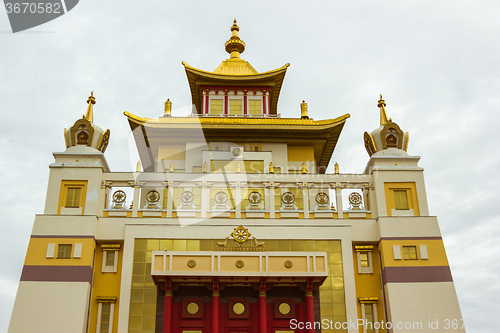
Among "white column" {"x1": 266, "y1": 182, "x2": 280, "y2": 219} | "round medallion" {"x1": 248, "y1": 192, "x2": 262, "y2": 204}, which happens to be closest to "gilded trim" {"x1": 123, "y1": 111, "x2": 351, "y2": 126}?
"white column" {"x1": 266, "y1": 182, "x2": 280, "y2": 219}


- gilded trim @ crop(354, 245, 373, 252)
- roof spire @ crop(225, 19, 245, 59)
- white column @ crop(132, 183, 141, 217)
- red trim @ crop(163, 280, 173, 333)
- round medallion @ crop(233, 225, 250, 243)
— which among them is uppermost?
roof spire @ crop(225, 19, 245, 59)

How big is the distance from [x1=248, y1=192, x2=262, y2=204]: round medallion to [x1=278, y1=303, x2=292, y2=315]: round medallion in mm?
5726

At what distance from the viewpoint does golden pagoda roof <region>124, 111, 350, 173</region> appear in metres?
33.4

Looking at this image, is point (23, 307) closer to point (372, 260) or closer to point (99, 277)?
point (99, 277)

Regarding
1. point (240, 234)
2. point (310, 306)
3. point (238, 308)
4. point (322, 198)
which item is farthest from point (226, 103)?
point (310, 306)

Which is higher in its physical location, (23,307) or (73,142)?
(73,142)

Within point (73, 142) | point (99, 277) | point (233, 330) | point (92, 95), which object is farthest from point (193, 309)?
point (92, 95)

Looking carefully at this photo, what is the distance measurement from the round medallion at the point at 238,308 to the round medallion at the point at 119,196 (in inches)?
330

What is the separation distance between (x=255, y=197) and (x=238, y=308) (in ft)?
20.1

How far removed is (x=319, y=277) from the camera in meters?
24.3

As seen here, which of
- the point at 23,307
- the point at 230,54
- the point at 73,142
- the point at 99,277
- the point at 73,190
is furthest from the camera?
the point at 230,54

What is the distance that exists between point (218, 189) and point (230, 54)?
19.5m

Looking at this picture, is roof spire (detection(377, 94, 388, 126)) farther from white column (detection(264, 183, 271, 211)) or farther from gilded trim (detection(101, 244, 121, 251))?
gilded trim (detection(101, 244, 121, 251))

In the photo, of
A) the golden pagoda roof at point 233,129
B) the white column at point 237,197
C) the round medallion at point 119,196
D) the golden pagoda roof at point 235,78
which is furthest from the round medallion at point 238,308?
the golden pagoda roof at point 235,78
